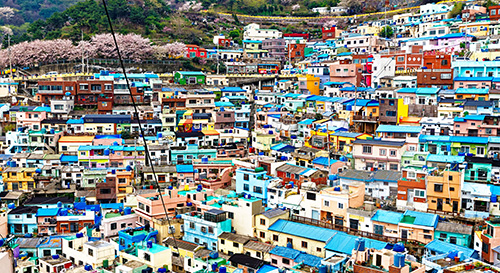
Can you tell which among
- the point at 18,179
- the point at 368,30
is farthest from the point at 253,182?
the point at 368,30

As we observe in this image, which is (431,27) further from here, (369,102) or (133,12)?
(133,12)

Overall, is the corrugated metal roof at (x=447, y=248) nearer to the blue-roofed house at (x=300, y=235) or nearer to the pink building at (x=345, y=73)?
the blue-roofed house at (x=300, y=235)

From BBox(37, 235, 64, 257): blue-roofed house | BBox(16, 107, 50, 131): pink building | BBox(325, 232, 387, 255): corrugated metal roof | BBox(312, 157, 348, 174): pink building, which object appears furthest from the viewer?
BBox(16, 107, 50, 131): pink building

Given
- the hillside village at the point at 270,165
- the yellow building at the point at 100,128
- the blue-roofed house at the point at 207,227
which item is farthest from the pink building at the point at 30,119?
the blue-roofed house at the point at 207,227

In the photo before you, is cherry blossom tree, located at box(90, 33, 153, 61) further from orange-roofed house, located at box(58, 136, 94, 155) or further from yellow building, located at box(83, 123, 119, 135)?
orange-roofed house, located at box(58, 136, 94, 155)

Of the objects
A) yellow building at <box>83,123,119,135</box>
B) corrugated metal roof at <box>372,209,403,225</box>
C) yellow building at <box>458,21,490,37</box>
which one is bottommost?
corrugated metal roof at <box>372,209,403,225</box>

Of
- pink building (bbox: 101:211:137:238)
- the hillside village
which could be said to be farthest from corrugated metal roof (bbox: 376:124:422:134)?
pink building (bbox: 101:211:137:238)

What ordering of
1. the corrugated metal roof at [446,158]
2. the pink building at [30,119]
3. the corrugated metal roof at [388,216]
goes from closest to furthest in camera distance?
the corrugated metal roof at [388,216]
the corrugated metal roof at [446,158]
the pink building at [30,119]

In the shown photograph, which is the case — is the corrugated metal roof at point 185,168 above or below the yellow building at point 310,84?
below
